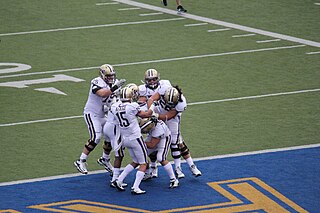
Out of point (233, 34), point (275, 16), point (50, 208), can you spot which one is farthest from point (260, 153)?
point (275, 16)

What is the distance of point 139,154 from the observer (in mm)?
13219

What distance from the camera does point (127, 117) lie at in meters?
13.0

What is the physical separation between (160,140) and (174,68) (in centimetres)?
650

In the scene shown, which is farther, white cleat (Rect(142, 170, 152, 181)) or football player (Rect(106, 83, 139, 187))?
white cleat (Rect(142, 170, 152, 181))

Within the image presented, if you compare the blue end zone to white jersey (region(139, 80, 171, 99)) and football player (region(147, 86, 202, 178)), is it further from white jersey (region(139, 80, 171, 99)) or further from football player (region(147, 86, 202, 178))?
white jersey (region(139, 80, 171, 99))

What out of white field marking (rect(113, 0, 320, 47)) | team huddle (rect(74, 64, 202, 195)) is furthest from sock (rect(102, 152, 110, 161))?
white field marking (rect(113, 0, 320, 47))

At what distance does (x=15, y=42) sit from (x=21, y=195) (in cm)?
972

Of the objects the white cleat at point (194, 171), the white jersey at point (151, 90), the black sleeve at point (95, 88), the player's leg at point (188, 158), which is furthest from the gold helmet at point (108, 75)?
the white cleat at point (194, 171)

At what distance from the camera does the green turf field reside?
15.5 meters

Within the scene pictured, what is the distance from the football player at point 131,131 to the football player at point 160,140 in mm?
229

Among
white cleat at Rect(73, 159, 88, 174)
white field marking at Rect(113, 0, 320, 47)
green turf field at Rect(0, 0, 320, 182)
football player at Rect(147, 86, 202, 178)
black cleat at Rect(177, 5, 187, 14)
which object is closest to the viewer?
football player at Rect(147, 86, 202, 178)

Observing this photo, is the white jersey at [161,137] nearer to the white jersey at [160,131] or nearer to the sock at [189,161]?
the white jersey at [160,131]

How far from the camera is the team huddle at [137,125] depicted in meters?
13.2

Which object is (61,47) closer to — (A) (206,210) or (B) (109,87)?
(B) (109,87)
